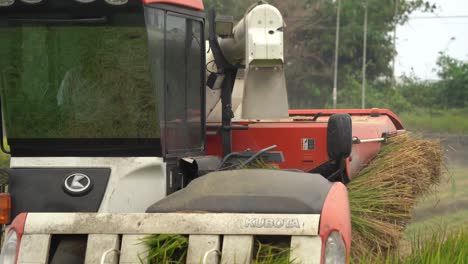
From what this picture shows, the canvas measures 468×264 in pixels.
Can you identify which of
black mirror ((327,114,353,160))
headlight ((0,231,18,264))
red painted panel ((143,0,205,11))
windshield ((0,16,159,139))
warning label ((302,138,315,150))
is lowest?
headlight ((0,231,18,264))

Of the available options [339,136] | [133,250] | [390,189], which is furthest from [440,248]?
[133,250]

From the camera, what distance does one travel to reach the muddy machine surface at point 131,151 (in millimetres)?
5254

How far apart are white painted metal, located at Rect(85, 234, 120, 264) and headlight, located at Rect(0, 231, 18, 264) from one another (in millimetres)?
440

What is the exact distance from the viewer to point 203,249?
5.17m

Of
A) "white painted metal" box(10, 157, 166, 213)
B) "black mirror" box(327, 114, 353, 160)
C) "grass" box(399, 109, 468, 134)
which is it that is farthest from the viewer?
"grass" box(399, 109, 468, 134)

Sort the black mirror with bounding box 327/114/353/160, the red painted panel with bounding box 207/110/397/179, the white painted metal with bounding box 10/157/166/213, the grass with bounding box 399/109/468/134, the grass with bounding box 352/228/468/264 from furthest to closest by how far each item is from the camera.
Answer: the grass with bounding box 399/109/468/134
the red painted panel with bounding box 207/110/397/179
the black mirror with bounding box 327/114/353/160
the grass with bounding box 352/228/468/264
the white painted metal with bounding box 10/157/166/213

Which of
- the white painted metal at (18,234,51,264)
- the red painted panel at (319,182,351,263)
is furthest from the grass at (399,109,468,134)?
the white painted metal at (18,234,51,264)

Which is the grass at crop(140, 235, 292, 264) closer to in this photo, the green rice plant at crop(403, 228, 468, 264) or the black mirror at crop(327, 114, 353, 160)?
the green rice plant at crop(403, 228, 468, 264)

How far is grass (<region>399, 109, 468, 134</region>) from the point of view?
34.8 metres

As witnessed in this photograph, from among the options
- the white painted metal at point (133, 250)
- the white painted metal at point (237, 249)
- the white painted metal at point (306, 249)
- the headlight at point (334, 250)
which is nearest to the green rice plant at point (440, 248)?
the headlight at point (334, 250)

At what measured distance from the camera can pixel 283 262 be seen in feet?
16.8

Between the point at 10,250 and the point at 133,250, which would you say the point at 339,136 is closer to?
the point at 133,250

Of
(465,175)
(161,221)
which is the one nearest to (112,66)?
(161,221)

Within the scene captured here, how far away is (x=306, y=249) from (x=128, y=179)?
1.46 meters
